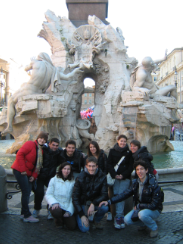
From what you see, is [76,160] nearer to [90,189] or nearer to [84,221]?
[90,189]

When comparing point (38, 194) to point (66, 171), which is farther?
point (38, 194)

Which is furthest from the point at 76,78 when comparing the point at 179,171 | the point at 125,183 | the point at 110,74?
the point at 125,183

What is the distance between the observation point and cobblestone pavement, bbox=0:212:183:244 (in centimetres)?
303

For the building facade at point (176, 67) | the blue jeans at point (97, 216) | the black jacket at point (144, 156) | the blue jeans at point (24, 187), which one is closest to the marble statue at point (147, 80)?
the black jacket at point (144, 156)

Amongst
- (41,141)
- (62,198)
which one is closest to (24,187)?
(62,198)

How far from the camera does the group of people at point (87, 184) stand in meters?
3.21

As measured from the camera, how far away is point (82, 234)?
3219 millimetres

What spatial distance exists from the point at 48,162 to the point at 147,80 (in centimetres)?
616

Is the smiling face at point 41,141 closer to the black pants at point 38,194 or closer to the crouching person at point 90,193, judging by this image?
the black pants at point 38,194

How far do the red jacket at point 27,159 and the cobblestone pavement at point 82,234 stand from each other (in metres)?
0.72

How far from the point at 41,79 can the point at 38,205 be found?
5.68m

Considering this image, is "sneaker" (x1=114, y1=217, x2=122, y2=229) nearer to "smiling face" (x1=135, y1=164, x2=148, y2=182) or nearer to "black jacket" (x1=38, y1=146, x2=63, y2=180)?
"smiling face" (x1=135, y1=164, x2=148, y2=182)

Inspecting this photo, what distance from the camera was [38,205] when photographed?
3.76m

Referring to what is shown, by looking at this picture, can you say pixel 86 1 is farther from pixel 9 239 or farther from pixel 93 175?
pixel 9 239
